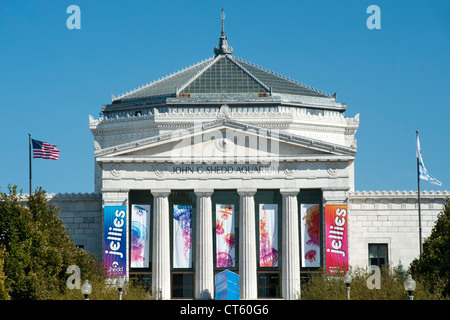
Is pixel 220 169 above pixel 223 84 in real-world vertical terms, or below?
below

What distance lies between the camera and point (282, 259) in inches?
4018

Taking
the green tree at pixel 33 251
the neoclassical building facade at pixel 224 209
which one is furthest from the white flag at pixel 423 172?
the green tree at pixel 33 251

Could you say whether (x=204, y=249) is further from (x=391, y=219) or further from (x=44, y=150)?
(x=391, y=219)

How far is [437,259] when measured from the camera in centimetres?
8525

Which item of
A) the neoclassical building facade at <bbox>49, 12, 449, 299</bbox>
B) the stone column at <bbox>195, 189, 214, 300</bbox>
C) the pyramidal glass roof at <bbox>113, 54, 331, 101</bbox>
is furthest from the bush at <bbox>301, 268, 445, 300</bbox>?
the pyramidal glass roof at <bbox>113, 54, 331, 101</bbox>

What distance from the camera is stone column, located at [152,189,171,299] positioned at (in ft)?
331

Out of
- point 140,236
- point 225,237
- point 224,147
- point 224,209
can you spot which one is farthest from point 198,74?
point 140,236

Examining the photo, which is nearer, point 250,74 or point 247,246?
point 247,246

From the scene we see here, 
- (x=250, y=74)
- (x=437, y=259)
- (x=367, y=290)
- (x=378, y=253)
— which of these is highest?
(x=250, y=74)

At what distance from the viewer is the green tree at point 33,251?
255 ft

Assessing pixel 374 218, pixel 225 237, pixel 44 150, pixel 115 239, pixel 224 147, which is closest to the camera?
pixel 115 239

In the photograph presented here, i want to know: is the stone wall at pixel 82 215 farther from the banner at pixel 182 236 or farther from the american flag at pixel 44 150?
the banner at pixel 182 236

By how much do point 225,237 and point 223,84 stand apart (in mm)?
26130

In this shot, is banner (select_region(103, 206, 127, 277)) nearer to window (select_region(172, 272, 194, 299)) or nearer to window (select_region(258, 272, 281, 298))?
window (select_region(172, 272, 194, 299))
